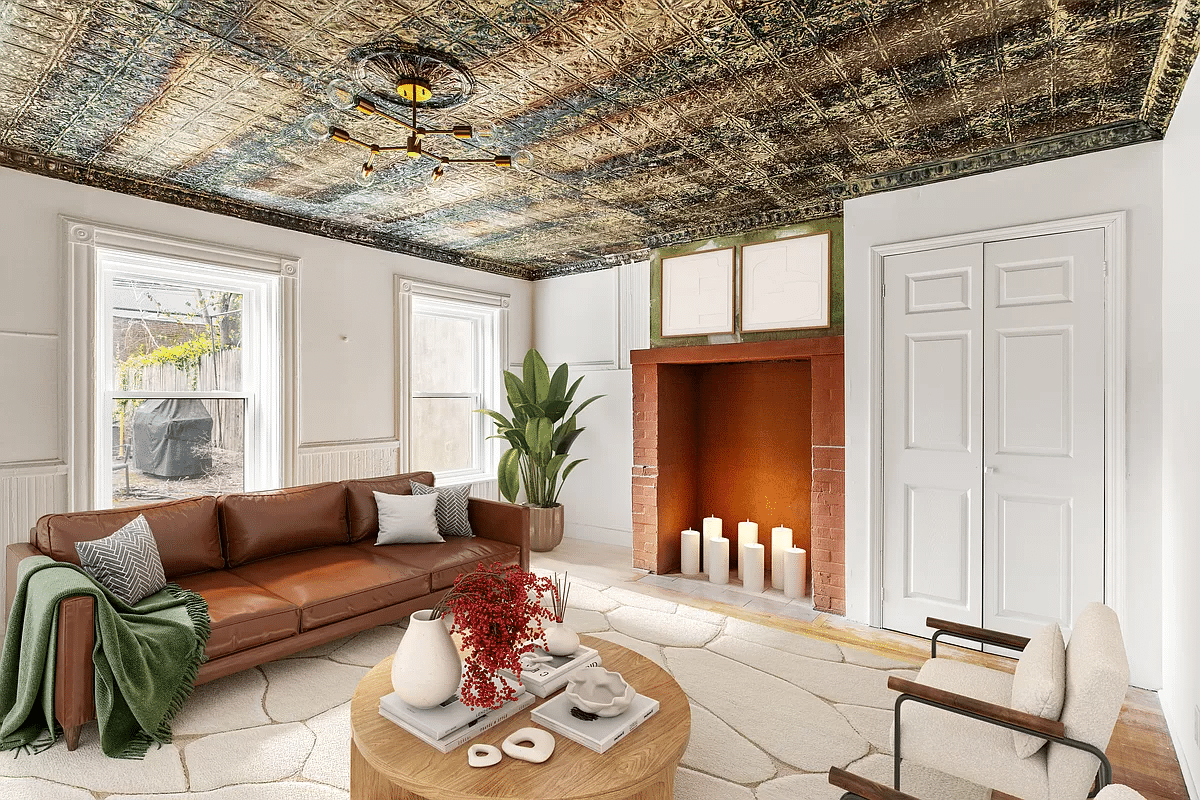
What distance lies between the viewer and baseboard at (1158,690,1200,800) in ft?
7.20

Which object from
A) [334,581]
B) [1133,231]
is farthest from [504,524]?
[1133,231]

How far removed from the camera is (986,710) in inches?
69.0

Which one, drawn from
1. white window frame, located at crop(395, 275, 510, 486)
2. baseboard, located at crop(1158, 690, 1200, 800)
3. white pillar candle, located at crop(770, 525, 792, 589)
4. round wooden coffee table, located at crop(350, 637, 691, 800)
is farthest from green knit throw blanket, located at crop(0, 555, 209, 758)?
baseboard, located at crop(1158, 690, 1200, 800)

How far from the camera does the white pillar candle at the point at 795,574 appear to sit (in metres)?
4.29

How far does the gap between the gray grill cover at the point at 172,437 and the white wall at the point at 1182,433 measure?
5.16 m

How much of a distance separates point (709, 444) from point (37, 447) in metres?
4.38

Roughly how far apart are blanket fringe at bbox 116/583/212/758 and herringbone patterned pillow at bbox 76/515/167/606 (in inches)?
4.9

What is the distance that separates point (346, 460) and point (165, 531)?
5.09 feet

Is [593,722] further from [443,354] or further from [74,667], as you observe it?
[443,354]

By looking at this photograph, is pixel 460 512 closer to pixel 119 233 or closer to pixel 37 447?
pixel 37 447

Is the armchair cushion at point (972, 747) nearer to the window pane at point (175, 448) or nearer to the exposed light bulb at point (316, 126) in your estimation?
the exposed light bulb at point (316, 126)

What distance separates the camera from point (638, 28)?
218 cm

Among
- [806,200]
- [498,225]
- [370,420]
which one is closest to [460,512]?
[370,420]

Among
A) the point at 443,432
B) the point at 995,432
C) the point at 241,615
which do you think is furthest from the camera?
the point at 443,432
